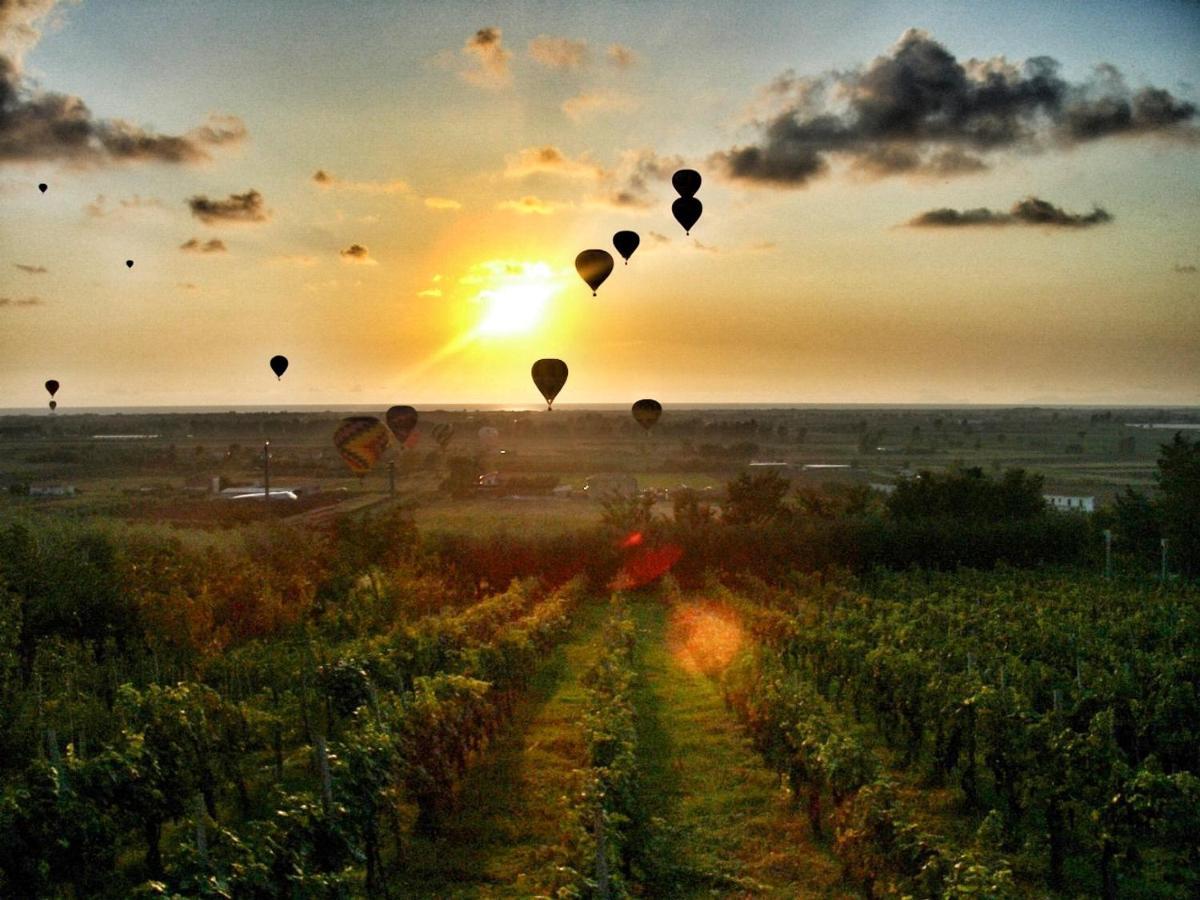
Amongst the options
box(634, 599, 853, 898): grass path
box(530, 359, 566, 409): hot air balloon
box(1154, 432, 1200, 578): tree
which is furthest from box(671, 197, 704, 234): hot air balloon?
box(1154, 432, 1200, 578): tree

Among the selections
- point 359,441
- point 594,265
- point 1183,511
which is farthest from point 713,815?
point 359,441

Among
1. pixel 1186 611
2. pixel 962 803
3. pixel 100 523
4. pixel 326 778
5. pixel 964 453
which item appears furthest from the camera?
pixel 964 453

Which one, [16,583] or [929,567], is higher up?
[16,583]

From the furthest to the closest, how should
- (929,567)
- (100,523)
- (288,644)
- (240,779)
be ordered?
(929,567)
(100,523)
(288,644)
(240,779)

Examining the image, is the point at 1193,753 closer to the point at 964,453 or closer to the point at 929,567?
the point at 929,567

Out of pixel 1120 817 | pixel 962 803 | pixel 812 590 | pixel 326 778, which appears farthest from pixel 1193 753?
pixel 812 590

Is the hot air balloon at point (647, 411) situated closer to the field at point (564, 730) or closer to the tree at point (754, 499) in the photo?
the tree at point (754, 499)
